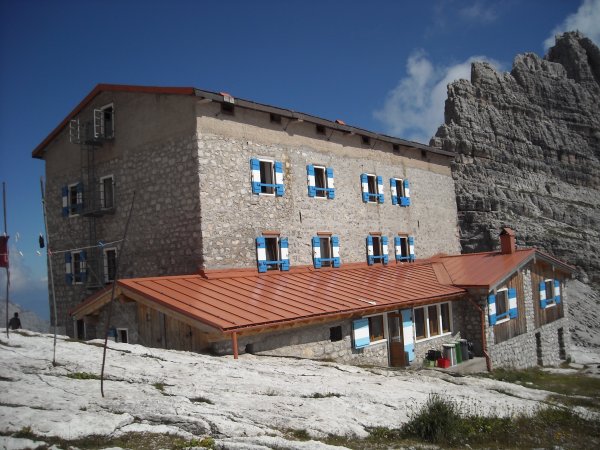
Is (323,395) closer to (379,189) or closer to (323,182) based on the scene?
(323,182)

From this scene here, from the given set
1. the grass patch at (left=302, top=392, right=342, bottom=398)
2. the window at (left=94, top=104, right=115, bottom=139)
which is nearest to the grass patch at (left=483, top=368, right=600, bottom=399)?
the grass patch at (left=302, top=392, right=342, bottom=398)

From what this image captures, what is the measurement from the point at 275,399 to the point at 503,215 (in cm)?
3607

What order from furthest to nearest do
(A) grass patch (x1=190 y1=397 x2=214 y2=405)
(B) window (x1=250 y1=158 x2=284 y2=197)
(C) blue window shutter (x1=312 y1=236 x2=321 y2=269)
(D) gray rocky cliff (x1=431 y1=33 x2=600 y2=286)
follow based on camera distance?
(D) gray rocky cliff (x1=431 y1=33 x2=600 y2=286) → (C) blue window shutter (x1=312 y1=236 x2=321 y2=269) → (B) window (x1=250 y1=158 x2=284 y2=197) → (A) grass patch (x1=190 y1=397 x2=214 y2=405)

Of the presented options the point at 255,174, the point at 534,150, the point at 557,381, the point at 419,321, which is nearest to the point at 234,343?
the point at 255,174

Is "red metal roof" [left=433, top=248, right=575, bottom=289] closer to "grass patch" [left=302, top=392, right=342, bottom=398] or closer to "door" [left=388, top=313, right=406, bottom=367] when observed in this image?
"door" [left=388, top=313, right=406, bottom=367]

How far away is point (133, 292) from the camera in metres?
15.0

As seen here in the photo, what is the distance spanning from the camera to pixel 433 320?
2170 cm

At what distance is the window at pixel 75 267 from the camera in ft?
74.3

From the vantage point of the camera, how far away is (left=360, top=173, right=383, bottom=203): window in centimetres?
2570

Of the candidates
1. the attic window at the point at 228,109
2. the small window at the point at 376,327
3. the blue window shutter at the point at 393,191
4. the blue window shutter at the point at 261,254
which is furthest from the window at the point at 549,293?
the attic window at the point at 228,109

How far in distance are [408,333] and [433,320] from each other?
265cm

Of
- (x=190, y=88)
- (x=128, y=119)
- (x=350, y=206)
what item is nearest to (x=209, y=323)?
(x=190, y=88)

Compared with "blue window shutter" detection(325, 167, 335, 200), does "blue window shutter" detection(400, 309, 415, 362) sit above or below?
below

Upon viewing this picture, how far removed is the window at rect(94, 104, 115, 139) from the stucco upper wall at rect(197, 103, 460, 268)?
5.56 m
